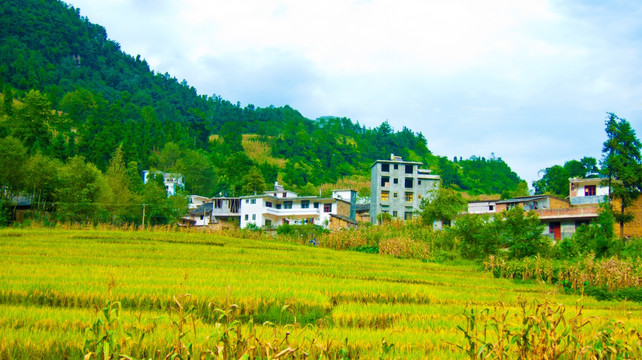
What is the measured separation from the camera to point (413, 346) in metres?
7.96

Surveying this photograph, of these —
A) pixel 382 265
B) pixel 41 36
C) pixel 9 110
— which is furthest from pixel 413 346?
pixel 41 36

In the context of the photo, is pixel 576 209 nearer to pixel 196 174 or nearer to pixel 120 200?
pixel 120 200

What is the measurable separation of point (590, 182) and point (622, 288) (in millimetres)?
31899

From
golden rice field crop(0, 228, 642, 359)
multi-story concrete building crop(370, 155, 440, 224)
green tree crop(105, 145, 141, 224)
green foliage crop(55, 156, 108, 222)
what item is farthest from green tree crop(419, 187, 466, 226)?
green foliage crop(55, 156, 108, 222)

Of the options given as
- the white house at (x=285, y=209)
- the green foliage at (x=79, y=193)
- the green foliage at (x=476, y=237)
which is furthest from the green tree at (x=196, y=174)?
the green foliage at (x=476, y=237)

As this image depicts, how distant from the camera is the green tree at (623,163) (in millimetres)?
37438

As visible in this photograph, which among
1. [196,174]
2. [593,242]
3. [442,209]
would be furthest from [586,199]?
[196,174]

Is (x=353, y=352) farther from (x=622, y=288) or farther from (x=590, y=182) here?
(x=590, y=182)

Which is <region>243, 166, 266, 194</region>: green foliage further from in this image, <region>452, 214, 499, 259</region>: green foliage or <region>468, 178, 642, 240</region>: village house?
<region>452, 214, 499, 259</region>: green foliage

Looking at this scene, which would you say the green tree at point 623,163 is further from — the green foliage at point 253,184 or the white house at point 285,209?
the green foliage at point 253,184

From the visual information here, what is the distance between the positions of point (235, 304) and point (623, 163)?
136 ft

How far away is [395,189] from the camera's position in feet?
208

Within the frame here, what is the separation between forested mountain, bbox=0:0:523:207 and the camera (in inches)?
2803

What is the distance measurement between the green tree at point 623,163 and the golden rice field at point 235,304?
64.9 ft
